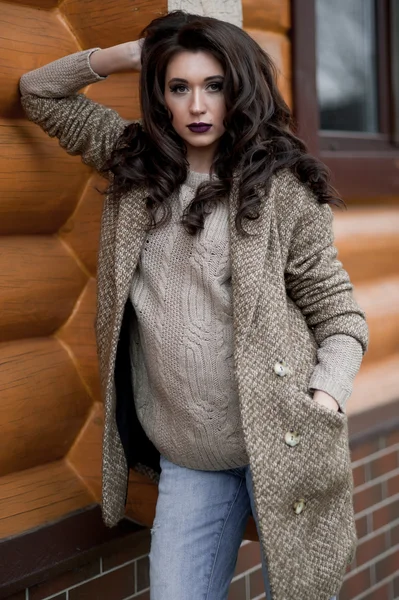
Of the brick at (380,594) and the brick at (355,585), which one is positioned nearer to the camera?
the brick at (355,585)

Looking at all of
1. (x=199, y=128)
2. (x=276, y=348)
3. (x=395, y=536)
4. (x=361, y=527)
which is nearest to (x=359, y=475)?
(x=361, y=527)

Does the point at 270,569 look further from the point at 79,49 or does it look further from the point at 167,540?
the point at 79,49

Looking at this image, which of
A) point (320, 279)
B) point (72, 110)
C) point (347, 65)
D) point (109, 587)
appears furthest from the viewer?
point (347, 65)

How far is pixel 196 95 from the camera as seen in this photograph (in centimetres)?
210

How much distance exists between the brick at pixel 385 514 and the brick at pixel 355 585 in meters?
0.20

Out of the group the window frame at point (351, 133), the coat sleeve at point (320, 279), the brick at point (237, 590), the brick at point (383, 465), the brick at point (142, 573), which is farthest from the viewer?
the brick at point (383, 465)

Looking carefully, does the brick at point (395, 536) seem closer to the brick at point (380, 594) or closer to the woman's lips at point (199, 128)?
the brick at point (380, 594)

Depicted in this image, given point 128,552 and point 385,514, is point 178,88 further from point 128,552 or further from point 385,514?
point 385,514

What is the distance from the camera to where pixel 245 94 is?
2.10 metres

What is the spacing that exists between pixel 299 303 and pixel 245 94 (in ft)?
1.79

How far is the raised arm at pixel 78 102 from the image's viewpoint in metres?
2.29

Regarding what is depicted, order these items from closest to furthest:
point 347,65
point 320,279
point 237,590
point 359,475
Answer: point 320,279 < point 237,590 < point 359,475 < point 347,65

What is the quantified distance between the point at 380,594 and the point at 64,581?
69.4 inches

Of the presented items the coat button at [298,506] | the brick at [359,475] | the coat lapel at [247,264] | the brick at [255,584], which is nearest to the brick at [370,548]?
the brick at [359,475]
